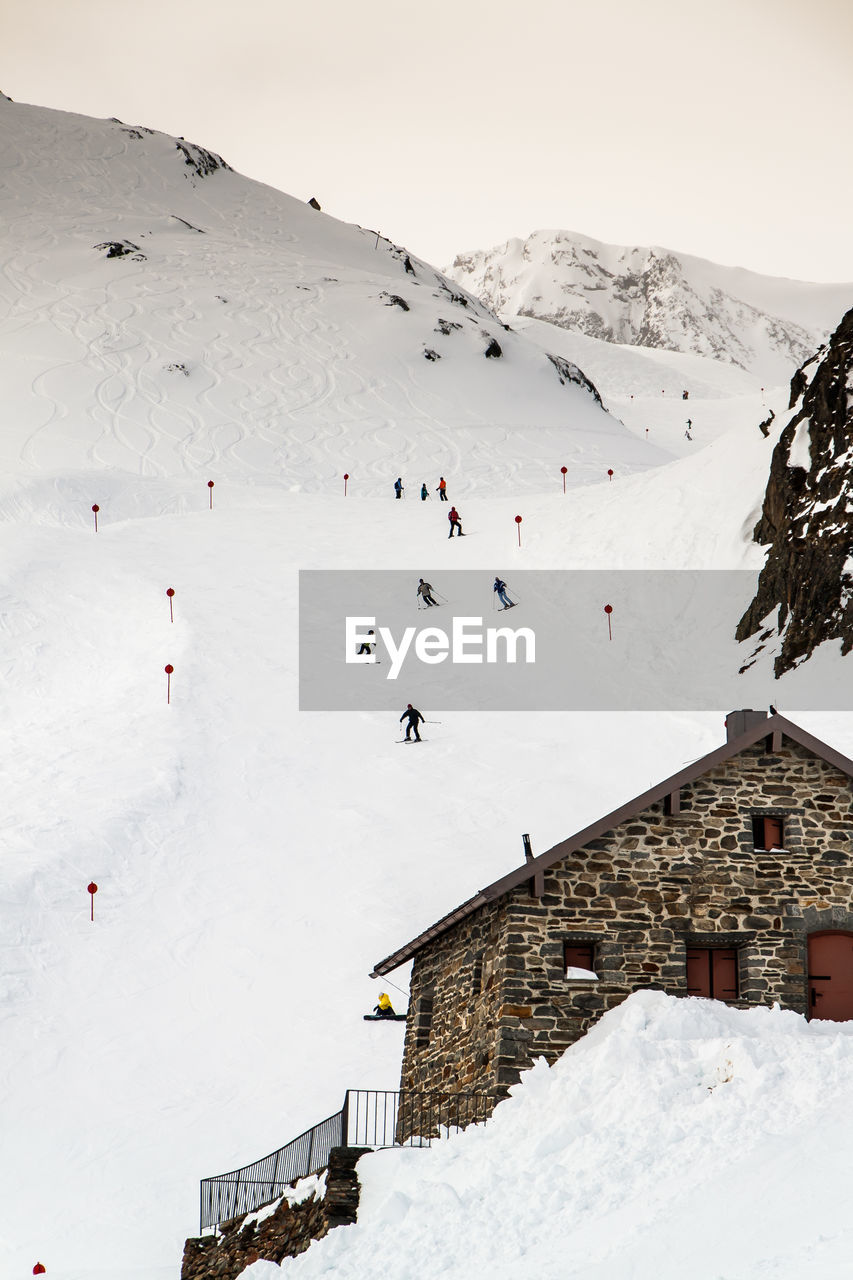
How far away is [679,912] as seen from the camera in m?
18.8

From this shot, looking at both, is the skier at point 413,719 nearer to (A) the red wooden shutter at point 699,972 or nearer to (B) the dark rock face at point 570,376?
(A) the red wooden shutter at point 699,972

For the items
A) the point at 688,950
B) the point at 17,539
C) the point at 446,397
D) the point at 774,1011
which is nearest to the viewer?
the point at 774,1011

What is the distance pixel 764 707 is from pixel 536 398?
178 ft

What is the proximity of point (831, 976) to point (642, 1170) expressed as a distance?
4891 mm

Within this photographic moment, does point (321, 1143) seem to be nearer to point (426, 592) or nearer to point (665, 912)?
point (665, 912)

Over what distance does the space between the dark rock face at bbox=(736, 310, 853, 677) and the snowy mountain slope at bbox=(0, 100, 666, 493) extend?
88.5ft

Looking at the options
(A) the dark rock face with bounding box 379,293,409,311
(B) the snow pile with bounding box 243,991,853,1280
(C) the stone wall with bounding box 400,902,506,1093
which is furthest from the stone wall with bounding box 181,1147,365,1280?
(A) the dark rock face with bounding box 379,293,409,311

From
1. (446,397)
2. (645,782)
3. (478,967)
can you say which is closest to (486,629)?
(645,782)

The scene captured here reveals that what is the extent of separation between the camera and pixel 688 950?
61.5 ft

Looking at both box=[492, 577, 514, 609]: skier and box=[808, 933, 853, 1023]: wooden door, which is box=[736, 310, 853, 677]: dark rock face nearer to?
box=[492, 577, 514, 609]: skier

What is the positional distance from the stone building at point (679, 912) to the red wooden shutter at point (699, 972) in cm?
2

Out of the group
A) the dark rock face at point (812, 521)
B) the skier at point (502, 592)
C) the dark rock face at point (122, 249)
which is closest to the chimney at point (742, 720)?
the dark rock face at point (812, 521)

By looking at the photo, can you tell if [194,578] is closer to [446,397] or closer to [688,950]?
[688,950]

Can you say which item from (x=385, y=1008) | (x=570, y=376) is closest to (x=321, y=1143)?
(x=385, y=1008)
